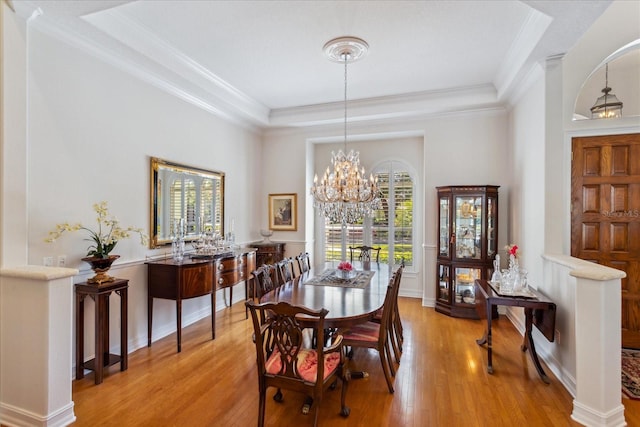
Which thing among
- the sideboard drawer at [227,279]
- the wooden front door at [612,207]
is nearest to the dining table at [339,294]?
the sideboard drawer at [227,279]

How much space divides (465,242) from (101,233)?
455 cm

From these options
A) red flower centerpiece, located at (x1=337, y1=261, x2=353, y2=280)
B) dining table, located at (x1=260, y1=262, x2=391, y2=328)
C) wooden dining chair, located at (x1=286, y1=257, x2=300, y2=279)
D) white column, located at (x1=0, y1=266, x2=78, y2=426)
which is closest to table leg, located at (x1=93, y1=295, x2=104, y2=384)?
white column, located at (x1=0, y1=266, x2=78, y2=426)

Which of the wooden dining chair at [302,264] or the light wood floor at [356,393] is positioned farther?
the wooden dining chair at [302,264]

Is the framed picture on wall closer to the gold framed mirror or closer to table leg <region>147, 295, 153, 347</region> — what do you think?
the gold framed mirror

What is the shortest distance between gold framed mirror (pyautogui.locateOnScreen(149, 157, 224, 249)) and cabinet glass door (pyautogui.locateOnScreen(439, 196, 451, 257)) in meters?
3.38

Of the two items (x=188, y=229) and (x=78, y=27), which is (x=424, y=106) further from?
(x=78, y=27)

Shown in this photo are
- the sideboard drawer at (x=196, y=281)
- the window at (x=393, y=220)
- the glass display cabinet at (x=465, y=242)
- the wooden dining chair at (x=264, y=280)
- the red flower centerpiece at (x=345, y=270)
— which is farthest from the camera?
the window at (x=393, y=220)

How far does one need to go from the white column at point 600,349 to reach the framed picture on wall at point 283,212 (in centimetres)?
427

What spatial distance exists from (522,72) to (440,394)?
3.45 m

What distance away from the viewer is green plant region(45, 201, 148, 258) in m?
2.70

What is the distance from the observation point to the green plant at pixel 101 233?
8.86ft

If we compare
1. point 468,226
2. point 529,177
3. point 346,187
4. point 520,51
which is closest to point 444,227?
point 468,226

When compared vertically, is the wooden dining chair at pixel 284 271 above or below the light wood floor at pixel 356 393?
above

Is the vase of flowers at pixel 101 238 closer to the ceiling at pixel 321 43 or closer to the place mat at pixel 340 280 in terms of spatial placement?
the ceiling at pixel 321 43
